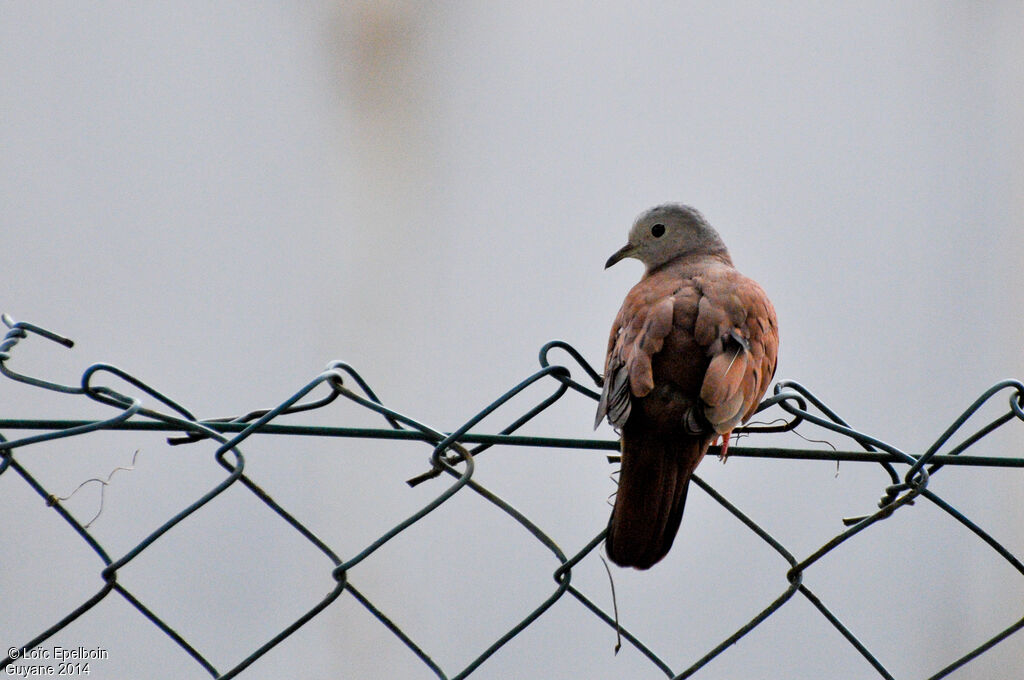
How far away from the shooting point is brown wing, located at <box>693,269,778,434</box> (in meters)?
1.69

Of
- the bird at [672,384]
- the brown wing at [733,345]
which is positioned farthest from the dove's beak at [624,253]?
the brown wing at [733,345]

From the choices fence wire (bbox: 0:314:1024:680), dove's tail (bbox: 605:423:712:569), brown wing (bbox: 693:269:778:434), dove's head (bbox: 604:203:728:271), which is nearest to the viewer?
fence wire (bbox: 0:314:1024:680)

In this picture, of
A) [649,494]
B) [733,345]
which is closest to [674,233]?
[733,345]

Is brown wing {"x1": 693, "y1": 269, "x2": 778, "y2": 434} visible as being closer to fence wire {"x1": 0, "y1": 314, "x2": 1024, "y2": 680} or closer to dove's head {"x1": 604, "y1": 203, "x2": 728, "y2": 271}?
fence wire {"x1": 0, "y1": 314, "x2": 1024, "y2": 680}

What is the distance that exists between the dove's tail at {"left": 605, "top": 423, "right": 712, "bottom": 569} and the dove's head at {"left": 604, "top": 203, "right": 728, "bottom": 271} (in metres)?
1.22

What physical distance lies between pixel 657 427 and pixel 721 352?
0.88ft

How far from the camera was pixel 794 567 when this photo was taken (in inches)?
53.8

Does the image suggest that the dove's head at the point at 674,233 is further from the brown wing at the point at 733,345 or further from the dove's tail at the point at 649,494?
the dove's tail at the point at 649,494

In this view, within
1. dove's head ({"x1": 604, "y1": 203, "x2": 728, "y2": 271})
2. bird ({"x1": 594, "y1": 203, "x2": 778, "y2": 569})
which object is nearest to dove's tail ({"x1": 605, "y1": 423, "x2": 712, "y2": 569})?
bird ({"x1": 594, "y1": 203, "x2": 778, "y2": 569})

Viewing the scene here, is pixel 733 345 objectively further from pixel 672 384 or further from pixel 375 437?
pixel 375 437

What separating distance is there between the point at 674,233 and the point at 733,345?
99cm

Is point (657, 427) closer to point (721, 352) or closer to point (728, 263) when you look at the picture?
point (721, 352)

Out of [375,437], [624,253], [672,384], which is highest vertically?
[624,253]

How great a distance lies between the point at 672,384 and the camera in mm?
1779
